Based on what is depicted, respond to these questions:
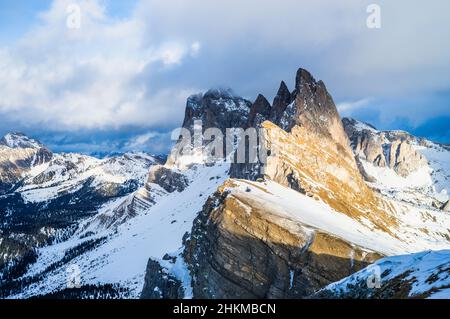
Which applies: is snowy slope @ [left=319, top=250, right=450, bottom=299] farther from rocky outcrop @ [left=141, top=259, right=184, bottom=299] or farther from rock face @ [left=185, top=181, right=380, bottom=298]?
rocky outcrop @ [left=141, top=259, right=184, bottom=299]

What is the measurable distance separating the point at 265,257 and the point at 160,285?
40.5 meters

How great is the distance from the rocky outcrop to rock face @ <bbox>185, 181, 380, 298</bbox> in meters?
12.4

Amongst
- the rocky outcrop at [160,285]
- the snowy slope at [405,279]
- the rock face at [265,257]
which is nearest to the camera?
the snowy slope at [405,279]

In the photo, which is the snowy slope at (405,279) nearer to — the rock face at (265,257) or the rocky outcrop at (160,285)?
the rock face at (265,257)

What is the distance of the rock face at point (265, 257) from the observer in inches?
3959

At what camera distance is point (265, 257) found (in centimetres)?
10544

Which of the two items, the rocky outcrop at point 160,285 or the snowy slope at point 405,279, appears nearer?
the snowy slope at point 405,279

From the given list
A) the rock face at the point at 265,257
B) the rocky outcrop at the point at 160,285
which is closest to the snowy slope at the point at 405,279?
the rock face at the point at 265,257

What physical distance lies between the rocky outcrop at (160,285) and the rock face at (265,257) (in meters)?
12.4

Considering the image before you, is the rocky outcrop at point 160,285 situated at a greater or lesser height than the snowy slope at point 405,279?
greater

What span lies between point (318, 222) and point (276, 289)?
23964 millimetres
